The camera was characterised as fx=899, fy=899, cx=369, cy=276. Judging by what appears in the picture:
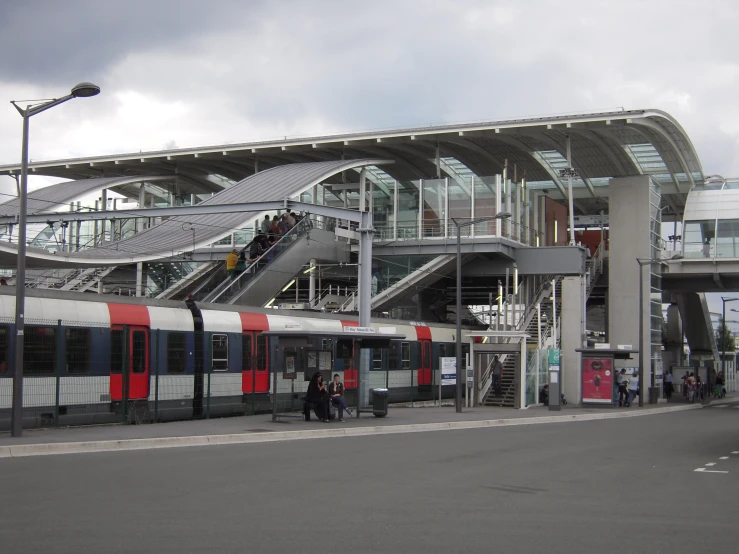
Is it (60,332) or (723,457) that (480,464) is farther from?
(60,332)

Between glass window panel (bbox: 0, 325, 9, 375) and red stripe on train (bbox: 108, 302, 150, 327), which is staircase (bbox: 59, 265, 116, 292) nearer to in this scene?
red stripe on train (bbox: 108, 302, 150, 327)

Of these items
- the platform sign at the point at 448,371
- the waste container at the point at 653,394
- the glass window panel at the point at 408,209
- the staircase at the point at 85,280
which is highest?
the glass window panel at the point at 408,209

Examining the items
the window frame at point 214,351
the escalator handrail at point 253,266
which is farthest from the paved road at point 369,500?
the escalator handrail at point 253,266

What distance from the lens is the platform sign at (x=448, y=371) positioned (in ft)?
116

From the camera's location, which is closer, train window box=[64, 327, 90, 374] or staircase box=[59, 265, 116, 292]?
train window box=[64, 327, 90, 374]

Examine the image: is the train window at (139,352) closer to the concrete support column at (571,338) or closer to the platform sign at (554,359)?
the platform sign at (554,359)

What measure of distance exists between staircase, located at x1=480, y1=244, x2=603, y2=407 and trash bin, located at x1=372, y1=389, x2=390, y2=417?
36.0 ft

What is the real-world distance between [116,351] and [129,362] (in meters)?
0.47

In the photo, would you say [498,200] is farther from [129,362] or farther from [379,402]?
[129,362]

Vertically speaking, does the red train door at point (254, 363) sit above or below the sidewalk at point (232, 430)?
above

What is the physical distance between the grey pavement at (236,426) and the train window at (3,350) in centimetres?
145

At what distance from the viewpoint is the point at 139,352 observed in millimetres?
23000

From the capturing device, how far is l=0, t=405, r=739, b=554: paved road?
898cm

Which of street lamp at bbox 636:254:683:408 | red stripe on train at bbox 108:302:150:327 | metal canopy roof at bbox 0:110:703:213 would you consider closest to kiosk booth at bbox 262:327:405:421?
red stripe on train at bbox 108:302:150:327
